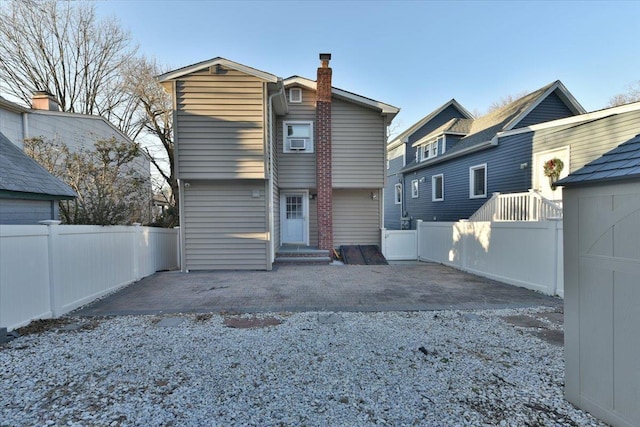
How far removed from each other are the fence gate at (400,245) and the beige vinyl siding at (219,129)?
17.9 feet

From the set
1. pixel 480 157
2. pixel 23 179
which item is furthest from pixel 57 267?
pixel 480 157

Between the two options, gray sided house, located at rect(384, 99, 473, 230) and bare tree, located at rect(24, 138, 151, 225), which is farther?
gray sided house, located at rect(384, 99, 473, 230)

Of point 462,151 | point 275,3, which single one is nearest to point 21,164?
point 275,3

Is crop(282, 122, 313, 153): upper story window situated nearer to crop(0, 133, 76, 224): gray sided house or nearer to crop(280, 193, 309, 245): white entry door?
crop(280, 193, 309, 245): white entry door

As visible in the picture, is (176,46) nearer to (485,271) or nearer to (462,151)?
(462,151)

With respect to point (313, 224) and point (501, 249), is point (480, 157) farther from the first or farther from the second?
point (313, 224)

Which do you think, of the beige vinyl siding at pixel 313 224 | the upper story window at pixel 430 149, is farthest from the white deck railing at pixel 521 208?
the upper story window at pixel 430 149

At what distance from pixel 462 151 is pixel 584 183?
12230 mm

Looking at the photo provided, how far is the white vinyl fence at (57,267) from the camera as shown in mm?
3965

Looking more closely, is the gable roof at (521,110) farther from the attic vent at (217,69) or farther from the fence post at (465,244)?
the attic vent at (217,69)

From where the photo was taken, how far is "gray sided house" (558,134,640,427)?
205cm

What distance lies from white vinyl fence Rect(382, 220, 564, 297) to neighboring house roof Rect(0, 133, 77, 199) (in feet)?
30.5

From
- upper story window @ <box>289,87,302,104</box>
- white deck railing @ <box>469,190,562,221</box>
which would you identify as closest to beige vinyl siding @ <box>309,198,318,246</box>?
upper story window @ <box>289,87,302,104</box>

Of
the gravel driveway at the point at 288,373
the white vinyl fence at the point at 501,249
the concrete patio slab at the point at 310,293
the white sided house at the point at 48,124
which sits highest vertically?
the white sided house at the point at 48,124
